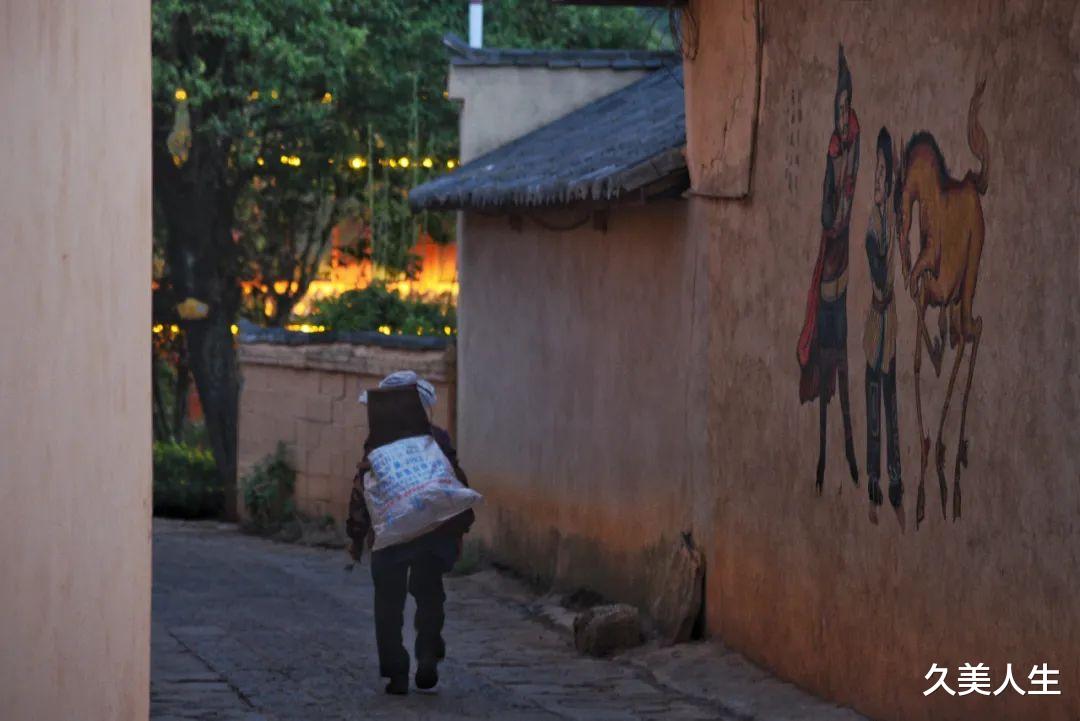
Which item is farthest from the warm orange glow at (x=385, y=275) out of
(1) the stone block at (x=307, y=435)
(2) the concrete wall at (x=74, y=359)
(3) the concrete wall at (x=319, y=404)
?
(2) the concrete wall at (x=74, y=359)

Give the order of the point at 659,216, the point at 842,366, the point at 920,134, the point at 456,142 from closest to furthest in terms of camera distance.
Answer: the point at 920,134 < the point at 842,366 < the point at 659,216 < the point at 456,142

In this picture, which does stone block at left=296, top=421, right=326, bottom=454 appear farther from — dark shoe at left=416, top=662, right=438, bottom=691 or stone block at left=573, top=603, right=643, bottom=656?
dark shoe at left=416, top=662, right=438, bottom=691

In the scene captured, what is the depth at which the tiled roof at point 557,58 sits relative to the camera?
16188 mm

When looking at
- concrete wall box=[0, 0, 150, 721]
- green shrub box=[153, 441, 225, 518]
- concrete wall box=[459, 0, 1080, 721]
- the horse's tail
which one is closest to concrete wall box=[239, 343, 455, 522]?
concrete wall box=[459, 0, 1080, 721]

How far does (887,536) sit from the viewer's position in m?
8.58

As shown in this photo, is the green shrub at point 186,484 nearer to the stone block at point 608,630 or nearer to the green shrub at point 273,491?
the green shrub at point 273,491

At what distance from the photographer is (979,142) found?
7.62 m

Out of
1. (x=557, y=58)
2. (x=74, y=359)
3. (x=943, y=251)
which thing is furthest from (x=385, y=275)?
(x=74, y=359)

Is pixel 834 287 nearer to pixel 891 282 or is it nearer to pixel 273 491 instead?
pixel 891 282

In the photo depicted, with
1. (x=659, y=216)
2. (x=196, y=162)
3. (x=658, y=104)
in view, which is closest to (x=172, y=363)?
(x=196, y=162)

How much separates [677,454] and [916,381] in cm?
353

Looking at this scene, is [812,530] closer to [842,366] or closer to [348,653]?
[842,366]

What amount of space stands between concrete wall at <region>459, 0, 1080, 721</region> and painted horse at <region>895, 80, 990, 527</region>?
72mm

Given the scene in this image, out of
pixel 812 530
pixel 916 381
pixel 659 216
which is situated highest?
pixel 659 216
